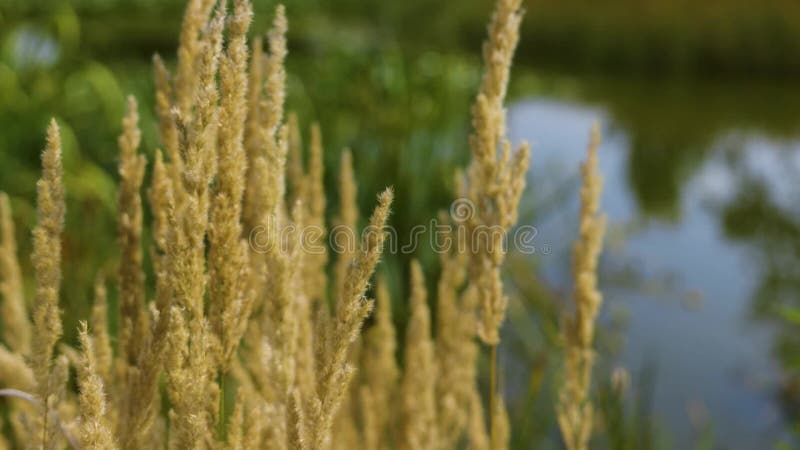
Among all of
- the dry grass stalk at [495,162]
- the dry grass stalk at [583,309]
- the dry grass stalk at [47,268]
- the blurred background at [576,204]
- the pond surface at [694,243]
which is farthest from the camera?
the pond surface at [694,243]

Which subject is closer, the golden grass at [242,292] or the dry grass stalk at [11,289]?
the golden grass at [242,292]

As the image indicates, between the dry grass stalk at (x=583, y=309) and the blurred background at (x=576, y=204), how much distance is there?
0.52ft

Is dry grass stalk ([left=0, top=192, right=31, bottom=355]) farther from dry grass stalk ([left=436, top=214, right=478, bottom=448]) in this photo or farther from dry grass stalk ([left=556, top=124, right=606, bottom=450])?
dry grass stalk ([left=556, top=124, right=606, bottom=450])

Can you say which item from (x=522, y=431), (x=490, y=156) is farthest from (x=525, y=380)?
(x=490, y=156)

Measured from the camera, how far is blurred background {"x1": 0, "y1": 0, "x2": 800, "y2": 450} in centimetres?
398

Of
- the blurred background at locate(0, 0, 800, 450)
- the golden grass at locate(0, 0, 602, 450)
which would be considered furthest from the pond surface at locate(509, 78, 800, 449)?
the golden grass at locate(0, 0, 602, 450)

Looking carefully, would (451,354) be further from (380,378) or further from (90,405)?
(90,405)

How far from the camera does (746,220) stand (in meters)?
7.83

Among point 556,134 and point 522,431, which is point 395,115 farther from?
point 556,134

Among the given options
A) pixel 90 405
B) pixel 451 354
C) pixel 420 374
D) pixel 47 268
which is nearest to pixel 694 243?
pixel 451 354

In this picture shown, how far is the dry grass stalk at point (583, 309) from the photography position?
1.50 metres

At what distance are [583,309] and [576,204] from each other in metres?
6.16

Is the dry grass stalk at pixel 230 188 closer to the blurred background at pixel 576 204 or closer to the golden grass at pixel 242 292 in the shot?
the golden grass at pixel 242 292

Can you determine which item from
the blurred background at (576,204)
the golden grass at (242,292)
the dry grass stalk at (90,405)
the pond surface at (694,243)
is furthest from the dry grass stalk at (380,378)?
the dry grass stalk at (90,405)
